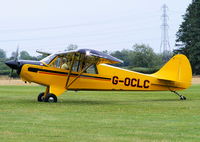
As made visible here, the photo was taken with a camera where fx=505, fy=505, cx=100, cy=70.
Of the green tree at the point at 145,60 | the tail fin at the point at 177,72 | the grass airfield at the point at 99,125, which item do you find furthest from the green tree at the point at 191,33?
the grass airfield at the point at 99,125

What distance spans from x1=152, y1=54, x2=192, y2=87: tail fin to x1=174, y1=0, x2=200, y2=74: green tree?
48.0m

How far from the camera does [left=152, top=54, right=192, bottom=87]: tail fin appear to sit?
23344 mm

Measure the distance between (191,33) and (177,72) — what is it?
169 feet

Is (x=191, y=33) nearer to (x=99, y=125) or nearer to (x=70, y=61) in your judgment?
(x=70, y=61)

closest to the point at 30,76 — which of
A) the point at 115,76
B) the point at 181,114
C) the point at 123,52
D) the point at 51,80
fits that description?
the point at 51,80

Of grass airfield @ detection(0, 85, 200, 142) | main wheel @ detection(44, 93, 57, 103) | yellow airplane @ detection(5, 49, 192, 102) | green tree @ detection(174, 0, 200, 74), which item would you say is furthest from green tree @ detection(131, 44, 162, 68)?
grass airfield @ detection(0, 85, 200, 142)

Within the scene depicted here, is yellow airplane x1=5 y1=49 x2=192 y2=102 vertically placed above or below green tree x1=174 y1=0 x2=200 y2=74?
below

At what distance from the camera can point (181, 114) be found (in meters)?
15.4

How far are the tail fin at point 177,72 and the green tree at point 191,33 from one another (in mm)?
47965

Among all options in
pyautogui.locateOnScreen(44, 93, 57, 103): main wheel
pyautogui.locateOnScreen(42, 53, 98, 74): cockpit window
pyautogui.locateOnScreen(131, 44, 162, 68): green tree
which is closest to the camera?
pyautogui.locateOnScreen(44, 93, 57, 103): main wheel

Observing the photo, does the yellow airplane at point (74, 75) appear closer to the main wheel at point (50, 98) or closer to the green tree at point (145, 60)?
the main wheel at point (50, 98)

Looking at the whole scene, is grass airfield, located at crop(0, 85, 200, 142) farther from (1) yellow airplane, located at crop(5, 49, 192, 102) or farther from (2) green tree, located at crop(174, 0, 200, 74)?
(2) green tree, located at crop(174, 0, 200, 74)

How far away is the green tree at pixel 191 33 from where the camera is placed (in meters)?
71.7

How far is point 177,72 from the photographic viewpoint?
23.3 meters
